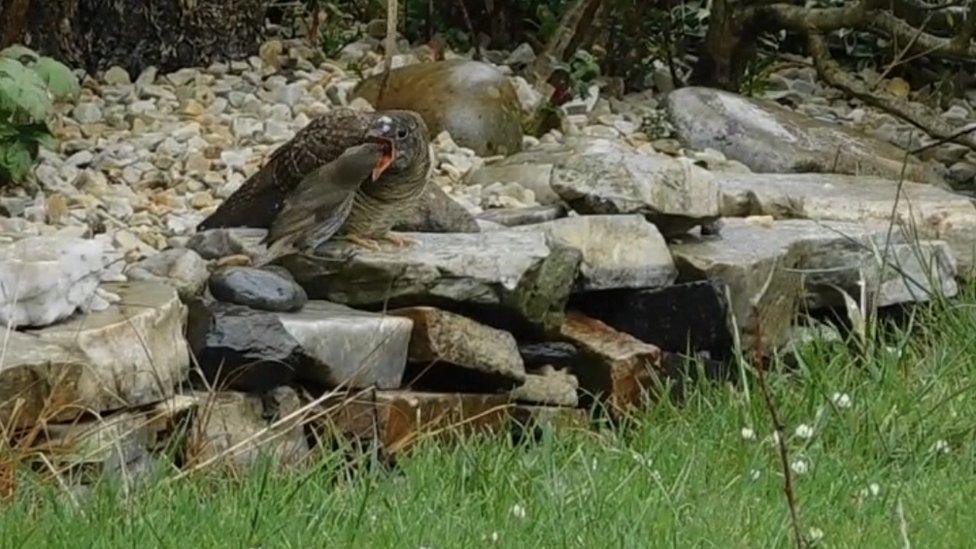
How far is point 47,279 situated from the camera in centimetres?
379

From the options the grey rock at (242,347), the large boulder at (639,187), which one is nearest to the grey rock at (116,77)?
Result: the large boulder at (639,187)

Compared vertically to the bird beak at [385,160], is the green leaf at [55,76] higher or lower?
higher

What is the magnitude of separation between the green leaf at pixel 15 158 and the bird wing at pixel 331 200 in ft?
2.68

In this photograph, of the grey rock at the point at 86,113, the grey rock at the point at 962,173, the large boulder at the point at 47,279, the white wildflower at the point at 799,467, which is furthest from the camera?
the grey rock at the point at 962,173

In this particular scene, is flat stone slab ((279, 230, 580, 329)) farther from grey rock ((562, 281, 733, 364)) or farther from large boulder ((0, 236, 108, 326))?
large boulder ((0, 236, 108, 326))

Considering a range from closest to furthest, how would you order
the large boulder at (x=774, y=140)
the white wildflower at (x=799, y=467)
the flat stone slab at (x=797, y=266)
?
the white wildflower at (x=799, y=467) < the flat stone slab at (x=797, y=266) < the large boulder at (x=774, y=140)

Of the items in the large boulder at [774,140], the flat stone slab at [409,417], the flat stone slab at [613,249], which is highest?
the flat stone slab at [613,249]

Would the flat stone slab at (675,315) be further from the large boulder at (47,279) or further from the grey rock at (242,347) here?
the large boulder at (47,279)

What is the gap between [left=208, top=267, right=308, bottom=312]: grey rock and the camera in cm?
426

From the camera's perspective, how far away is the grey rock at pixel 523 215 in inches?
200

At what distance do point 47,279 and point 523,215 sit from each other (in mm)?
1633

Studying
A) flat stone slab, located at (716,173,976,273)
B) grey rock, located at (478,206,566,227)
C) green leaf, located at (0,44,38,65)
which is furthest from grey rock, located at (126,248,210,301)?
flat stone slab, located at (716,173,976,273)

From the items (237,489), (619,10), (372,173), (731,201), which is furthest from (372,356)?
(619,10)

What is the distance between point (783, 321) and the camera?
5.18 m
